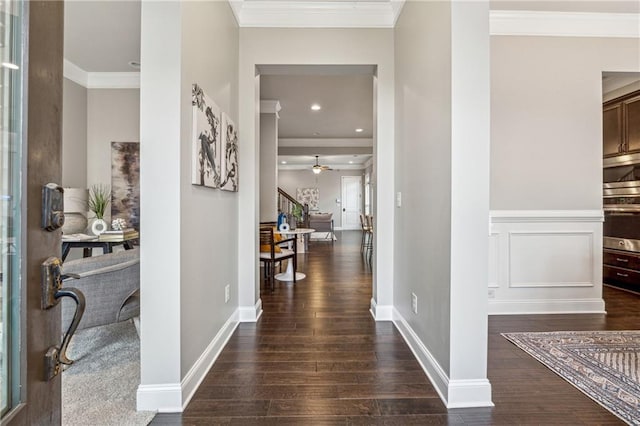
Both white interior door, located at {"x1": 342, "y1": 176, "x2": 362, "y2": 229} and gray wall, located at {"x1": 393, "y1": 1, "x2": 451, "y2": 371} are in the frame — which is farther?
white interior door, located at {"x1": 342, "y1": 176, "x2": 362, "y2": 229}

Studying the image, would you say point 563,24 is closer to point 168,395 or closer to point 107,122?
point 168,395

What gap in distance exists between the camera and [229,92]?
2.71m

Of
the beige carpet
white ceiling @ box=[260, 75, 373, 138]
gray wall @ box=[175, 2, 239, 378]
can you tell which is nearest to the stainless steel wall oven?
white ceiling @ box=[260, 75, 373, 138]

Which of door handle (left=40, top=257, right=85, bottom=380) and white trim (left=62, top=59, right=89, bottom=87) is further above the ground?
white trim (left=62, top=59, right=89, bottom=87)

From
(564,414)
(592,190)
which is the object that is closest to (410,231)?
(564,414)

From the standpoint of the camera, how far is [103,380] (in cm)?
200

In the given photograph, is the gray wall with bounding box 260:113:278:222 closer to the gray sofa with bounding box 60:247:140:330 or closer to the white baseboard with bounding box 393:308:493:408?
the gray sofa with bounding box 60:247:140:330

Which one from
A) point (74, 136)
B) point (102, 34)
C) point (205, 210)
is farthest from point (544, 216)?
point (74, 136)

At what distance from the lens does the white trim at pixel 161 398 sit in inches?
67.9

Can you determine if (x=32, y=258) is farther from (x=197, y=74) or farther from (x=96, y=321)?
(x=96, y=321)

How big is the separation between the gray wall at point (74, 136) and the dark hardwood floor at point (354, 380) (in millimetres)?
3317

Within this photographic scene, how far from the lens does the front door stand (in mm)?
546

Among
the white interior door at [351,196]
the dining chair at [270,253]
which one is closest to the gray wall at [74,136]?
the dining chair at [270,253]

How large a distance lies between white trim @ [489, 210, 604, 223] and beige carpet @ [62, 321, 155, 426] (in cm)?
327
